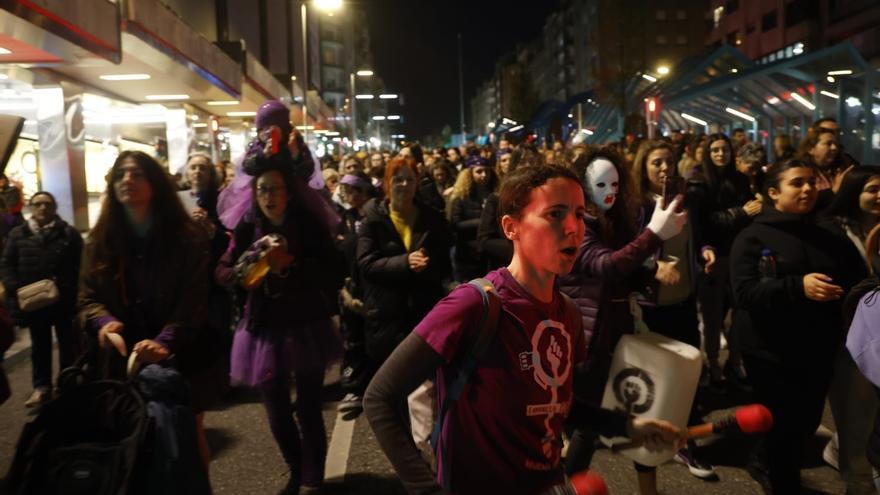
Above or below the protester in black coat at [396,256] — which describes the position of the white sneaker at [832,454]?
below

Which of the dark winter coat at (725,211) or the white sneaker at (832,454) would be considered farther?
the dark winter coat at (725,211)

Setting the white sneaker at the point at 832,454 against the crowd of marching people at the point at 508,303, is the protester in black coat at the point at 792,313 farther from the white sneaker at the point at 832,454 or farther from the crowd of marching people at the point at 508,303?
the white sneaker at the point at 832,454

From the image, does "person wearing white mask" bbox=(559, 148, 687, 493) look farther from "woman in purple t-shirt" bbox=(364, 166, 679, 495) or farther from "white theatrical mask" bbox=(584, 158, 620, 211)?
"woman in purple t-shirt" bbox=(364, 166, 679, 495)

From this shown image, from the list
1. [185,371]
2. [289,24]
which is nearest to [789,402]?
[185,371]

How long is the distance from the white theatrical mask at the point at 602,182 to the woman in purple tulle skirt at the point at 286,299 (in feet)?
4.99

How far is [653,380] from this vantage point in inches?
130

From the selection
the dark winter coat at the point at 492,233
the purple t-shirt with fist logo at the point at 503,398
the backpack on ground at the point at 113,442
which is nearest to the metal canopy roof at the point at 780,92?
the dark winter coat at the point at 492,233

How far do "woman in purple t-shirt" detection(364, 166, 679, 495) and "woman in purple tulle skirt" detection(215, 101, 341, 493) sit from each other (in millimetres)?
2165

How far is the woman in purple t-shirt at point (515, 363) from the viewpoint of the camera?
2.09m

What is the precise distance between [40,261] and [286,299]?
11.3 feet

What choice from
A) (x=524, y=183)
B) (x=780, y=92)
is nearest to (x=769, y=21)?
(x=780, y=92)

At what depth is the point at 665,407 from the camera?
3215mm

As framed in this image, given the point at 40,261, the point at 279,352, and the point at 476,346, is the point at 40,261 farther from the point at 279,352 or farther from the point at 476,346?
the point at 476,346

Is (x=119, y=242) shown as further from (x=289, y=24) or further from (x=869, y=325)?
(x=289, y=24)
